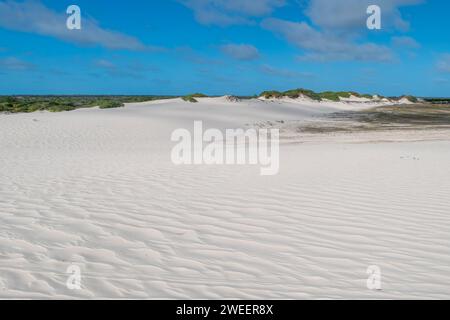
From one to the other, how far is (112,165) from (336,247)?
293 inches

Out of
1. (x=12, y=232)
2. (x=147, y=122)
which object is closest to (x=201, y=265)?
(x=12, y=232)

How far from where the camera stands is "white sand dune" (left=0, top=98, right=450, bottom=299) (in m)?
3.83

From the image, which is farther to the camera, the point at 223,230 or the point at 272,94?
the point at 272,94

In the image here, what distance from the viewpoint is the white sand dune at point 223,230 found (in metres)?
3.83

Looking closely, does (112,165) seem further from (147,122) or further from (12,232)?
(147,122)

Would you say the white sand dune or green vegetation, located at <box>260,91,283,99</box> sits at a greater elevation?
green vegetation, located at <box>260,91,283,99</box>

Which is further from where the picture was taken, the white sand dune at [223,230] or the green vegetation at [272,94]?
the green vegetation at [272,94]

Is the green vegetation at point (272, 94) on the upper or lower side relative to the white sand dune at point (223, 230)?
upper

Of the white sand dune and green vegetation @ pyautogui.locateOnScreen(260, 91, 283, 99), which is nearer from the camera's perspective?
the white sand dune

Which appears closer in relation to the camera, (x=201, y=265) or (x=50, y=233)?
(x=201, y=265)

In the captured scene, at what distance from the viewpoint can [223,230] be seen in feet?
17.7

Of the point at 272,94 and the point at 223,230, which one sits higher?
the point at 272,94
